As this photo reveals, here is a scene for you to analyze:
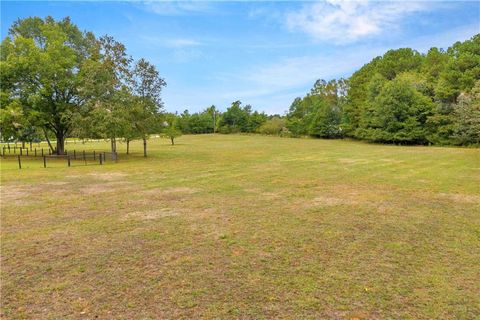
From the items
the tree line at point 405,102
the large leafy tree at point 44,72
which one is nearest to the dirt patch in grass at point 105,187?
the large leafy tree at point 44,72

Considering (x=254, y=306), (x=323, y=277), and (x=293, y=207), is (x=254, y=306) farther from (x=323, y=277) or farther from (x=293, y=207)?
(x=293, y=207)

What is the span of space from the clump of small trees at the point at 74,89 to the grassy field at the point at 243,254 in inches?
542

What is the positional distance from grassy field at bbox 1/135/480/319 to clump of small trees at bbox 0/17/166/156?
13.8 m

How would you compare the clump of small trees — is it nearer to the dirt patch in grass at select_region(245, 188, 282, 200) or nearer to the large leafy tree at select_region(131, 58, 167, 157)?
the large leafy tree at select_region(131, 58, 167, 157)

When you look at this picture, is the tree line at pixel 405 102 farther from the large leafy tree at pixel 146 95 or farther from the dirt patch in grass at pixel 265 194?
the dirt patch in grass at pixel 265 194

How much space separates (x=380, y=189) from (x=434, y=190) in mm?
1935

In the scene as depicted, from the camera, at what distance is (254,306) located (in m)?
4.23

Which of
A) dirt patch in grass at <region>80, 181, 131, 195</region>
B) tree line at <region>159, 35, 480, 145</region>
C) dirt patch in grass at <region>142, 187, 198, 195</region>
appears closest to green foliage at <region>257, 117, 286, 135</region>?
tree line at <region>159, 35, 480, 145</region>

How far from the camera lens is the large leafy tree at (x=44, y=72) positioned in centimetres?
2573

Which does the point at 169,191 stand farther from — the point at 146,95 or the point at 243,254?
the point at 146,95

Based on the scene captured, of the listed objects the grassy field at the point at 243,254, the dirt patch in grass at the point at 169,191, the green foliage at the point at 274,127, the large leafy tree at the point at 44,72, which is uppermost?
the large leafy tree at the point at 44,72

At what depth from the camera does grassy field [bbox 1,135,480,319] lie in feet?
14.0

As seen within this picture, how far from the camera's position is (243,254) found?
6.00 metres

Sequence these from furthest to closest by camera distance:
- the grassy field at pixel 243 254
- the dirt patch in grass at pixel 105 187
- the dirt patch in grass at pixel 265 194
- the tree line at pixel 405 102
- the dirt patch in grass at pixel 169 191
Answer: the tree line at pixel 405 102 → the dirt patch in grass at pixel 105 187 → the dirt patch in grass at pixel 169 191 → the dirt patch in grass at pixel 265 194 → the grassy field at pixel 243 254
